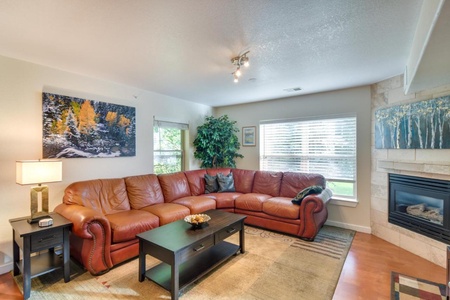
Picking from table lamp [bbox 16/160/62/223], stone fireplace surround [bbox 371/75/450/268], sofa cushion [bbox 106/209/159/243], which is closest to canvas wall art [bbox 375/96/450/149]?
stone fireplace surround [bbox 371/75/450/268]

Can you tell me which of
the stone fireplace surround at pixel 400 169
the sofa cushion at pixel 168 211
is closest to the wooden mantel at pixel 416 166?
the stone fireplace surround at pixel 400 169

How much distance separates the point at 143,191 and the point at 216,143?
1.95m

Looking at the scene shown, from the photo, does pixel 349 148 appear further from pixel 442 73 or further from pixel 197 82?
pixel 197 82

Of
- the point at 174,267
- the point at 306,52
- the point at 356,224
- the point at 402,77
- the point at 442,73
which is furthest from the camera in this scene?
the point at 356,224

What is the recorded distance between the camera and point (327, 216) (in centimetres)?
394

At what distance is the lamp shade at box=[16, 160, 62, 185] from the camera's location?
7.27 feet

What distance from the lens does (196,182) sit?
14.3ft

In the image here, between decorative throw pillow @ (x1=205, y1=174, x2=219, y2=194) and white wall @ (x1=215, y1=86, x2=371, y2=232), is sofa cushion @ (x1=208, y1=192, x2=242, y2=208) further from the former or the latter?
white wall @ (x1=215, y1=86, x2=371, y2=232)

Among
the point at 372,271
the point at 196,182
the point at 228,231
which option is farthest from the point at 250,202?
the point at 372,271

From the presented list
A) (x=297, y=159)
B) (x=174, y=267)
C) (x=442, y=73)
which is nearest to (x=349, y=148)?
(x=297, y=159)

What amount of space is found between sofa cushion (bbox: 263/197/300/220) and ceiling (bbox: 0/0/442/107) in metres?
1.93

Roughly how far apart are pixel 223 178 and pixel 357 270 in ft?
8.67

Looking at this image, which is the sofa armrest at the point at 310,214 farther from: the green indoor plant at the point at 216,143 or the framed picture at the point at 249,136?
the green indoor plant at the point at 216,143

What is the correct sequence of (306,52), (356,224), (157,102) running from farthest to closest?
1. (157,102)
2. (356,224)
3. (306,52)
